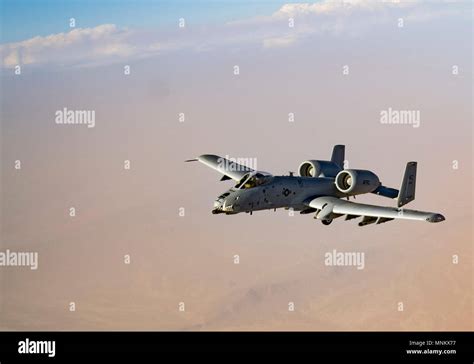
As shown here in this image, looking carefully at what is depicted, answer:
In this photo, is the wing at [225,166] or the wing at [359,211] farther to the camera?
the wing at [225,166]

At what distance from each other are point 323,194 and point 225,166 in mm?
6812

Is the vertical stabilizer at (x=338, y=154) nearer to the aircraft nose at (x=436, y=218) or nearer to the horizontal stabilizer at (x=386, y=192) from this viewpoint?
the horizontal stabilizer at (x=386, y=192)

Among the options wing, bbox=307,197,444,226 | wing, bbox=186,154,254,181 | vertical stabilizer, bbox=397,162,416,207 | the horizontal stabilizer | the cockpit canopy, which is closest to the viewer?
wing, bbox=307,197,444,226

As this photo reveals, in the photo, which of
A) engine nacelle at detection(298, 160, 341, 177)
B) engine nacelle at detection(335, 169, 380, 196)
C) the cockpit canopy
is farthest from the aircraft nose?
engine nacelle at detection(298, 160, 341, 177)

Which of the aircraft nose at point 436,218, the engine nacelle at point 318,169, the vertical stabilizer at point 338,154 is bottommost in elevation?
the aircraft nose at point 436,218

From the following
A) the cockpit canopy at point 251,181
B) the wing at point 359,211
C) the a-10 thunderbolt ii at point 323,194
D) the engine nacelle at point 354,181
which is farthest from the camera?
the engine nacelle at point 354,181

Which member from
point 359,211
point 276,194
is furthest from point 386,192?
point 276,194

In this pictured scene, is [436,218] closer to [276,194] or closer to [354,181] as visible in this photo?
→ [354,181]

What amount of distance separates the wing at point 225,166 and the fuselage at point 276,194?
435 cm

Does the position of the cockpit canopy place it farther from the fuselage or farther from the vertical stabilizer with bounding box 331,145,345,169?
the vertical stabilizer with bounding box 331,145,345,169

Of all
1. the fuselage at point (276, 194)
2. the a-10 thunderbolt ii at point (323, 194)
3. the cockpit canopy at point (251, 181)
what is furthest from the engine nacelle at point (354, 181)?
the cockpit canopy at point (251, 181)

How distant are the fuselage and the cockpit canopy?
98 mm

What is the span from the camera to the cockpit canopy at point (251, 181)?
156 ft

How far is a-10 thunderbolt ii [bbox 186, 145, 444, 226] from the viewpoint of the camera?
4697 centimetres
